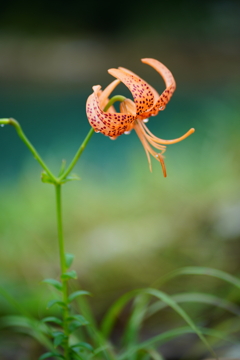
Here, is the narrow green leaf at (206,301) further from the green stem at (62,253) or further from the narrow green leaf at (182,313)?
the green stem at (62,253)

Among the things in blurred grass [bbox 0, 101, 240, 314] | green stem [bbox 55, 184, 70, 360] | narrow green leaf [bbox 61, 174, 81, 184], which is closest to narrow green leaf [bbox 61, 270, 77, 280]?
green stem [bbox 55, 184, 70, 360]

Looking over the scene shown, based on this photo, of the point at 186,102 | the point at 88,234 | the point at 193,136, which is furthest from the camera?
the point at 186,102

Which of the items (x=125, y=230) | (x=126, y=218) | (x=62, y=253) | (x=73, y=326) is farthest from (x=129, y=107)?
(x=126, y=218)

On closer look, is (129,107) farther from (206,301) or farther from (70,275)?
(206,301)

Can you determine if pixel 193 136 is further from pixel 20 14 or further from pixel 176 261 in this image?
pixel 20 14

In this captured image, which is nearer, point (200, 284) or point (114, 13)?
point (200, 284)

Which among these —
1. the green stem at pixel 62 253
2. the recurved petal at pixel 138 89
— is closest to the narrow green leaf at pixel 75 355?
the green stem at pixel 62 253

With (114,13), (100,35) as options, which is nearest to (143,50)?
(100,35)

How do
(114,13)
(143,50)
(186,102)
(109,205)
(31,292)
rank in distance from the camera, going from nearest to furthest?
(31,292) → (109,205) → (186,102) → (143,50) → (114,13)

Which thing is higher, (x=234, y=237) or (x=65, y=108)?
(x=65, y=108)
